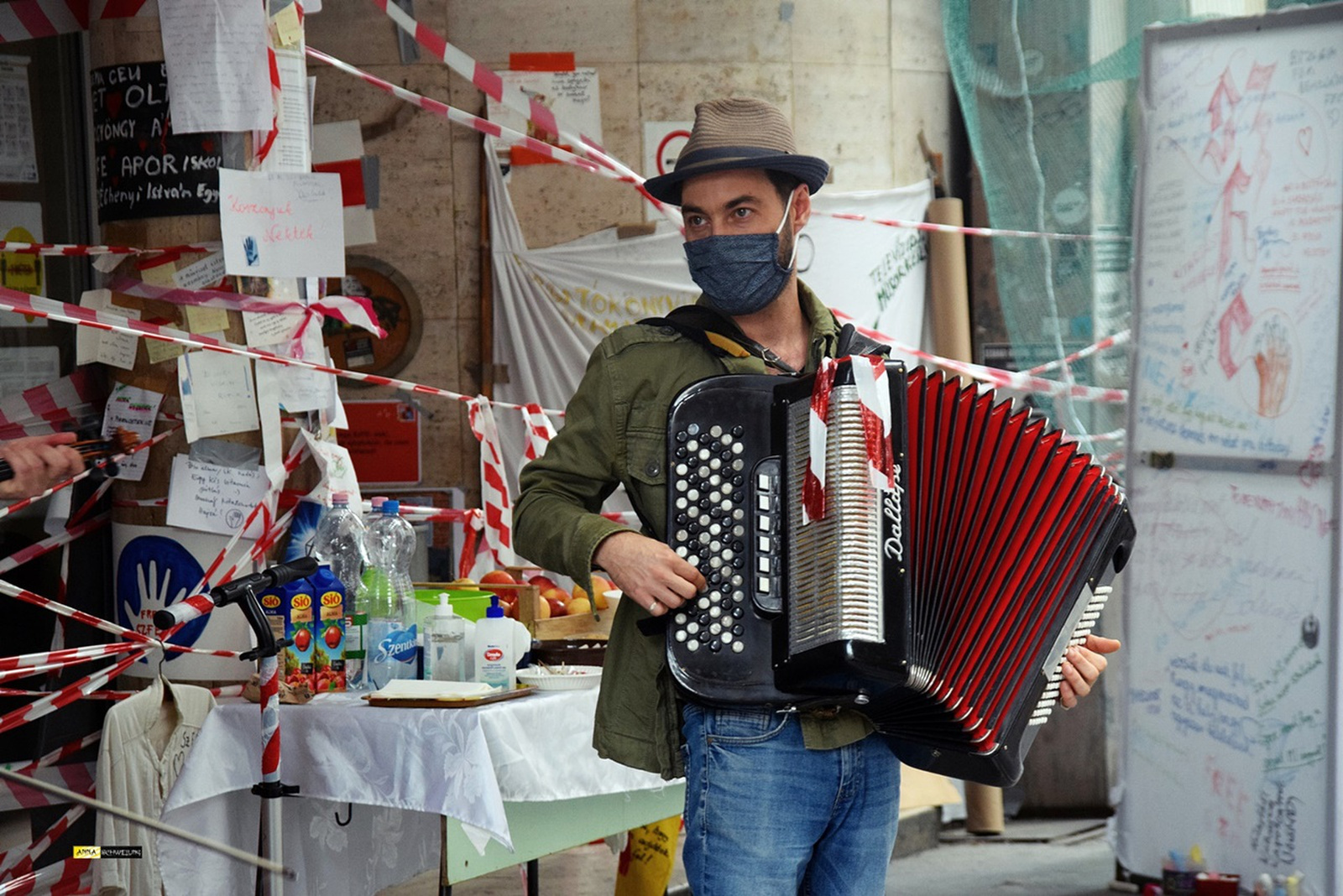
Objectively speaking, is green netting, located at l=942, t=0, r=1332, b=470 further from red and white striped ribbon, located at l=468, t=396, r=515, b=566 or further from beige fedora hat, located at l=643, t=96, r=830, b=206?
beige fedora hat, located at l=643, t=96, r=830, b=206

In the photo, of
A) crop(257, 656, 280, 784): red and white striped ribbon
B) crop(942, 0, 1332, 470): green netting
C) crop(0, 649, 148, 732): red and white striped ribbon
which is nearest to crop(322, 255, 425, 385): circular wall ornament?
crop(942, 0, 1332, 470): green netting

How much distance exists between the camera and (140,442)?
4.13 m

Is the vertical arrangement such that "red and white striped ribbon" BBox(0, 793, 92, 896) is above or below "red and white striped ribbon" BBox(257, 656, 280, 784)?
below

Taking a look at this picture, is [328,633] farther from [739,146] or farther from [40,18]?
[40,18]

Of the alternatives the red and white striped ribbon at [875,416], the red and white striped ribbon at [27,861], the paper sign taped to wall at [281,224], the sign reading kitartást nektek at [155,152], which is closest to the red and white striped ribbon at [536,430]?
the paper sign taped to wall at [281,224]

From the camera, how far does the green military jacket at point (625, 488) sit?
243 centimetres

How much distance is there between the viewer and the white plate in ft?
12.1

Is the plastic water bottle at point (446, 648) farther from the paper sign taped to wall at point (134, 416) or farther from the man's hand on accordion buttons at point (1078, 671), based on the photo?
the man's hand on accordion buttons at point (1078, 671)

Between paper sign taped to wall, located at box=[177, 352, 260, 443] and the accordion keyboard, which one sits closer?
the accordion keyboard

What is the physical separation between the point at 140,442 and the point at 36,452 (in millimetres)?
1122

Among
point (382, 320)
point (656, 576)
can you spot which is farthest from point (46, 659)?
point (382, 320)

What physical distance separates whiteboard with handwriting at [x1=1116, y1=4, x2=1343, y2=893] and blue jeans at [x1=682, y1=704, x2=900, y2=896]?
282 cm

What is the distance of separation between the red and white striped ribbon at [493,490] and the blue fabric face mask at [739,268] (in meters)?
2.63

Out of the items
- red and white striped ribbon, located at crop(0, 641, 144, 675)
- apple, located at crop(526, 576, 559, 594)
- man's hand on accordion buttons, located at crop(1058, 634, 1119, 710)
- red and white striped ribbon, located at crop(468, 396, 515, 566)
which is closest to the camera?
man's hand on accordion buttons, located at crop(1058, 634, 1119, 710)
